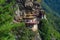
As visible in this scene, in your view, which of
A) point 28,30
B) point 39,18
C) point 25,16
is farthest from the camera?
point 39,18

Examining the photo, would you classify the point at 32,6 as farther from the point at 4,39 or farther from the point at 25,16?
the point at 4,39

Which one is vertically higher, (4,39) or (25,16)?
(4,39)

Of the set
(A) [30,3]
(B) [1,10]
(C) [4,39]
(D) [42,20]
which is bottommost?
Result: (D) [42,20]

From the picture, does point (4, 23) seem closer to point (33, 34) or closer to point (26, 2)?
point (33, 34)

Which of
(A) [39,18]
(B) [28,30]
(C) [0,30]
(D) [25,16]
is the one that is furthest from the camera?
(A) [39,18]

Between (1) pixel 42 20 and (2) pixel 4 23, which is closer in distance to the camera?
(2) pixel 4 23

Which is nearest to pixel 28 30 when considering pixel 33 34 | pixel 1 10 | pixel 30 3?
pixel 33 34

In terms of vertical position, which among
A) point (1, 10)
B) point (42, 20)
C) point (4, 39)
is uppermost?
point (1, 10)

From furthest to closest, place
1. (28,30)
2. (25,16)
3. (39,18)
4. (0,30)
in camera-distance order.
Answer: (39,18)
(25,16)
(28,30)
(0,30)

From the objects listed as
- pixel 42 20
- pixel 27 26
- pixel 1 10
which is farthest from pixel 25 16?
pixel 1 10
